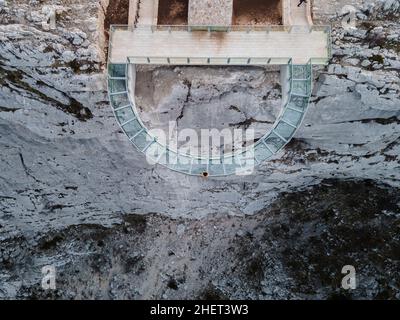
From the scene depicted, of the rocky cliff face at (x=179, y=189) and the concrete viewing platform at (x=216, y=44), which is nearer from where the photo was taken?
the rocky cliff face at (x=179, y=189)

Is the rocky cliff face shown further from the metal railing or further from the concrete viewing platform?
the concrete viewing platform

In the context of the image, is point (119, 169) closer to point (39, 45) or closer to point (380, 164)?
point (39, 45)

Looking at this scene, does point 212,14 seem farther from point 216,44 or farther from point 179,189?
point 179,189

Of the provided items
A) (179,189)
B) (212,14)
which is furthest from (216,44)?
(179,189)

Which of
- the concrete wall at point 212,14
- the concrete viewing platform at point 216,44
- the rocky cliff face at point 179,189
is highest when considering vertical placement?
the concrete wall at point 212,14

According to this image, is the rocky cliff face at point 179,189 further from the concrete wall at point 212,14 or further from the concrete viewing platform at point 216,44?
the concrete wall at point 212,14

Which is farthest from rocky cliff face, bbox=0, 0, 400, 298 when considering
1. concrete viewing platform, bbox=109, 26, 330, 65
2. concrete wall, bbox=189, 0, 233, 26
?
concrete wall, bbox=189, 0, 233, 26

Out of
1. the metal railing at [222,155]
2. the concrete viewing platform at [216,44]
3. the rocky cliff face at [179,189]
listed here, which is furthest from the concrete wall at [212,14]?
the metal railing at [222,155]

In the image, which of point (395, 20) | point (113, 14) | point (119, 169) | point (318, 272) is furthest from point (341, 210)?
point (113, 14)
